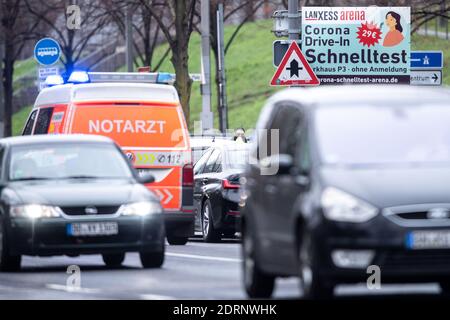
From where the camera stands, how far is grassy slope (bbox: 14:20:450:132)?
7462cm

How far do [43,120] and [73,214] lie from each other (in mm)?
6850

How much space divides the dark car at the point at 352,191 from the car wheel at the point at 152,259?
422 centimetres

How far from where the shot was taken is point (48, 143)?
19625mm

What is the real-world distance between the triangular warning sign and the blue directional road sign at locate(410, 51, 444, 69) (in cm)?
1253

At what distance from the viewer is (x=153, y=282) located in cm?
1686

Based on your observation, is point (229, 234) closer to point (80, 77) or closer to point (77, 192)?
point (80, 77)

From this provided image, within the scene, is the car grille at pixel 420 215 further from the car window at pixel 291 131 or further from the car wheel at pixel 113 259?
the car wheel at pixel 113 259

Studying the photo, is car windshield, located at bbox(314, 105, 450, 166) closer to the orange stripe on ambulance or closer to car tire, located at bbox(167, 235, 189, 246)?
the orange stripe on ambulance

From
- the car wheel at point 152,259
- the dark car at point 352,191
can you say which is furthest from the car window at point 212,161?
the dark car at point 352,191

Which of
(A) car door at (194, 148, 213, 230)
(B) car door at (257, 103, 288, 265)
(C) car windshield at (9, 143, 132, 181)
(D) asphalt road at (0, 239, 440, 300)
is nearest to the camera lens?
(B) car door at (257, 103, 288, 265)

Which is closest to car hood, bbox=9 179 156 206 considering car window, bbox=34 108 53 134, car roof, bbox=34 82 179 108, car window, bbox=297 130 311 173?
car roof, bbox=34 82 179 108

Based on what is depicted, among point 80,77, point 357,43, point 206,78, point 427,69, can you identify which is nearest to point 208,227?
point 80,77

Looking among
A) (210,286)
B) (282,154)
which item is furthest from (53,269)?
(282,154)
